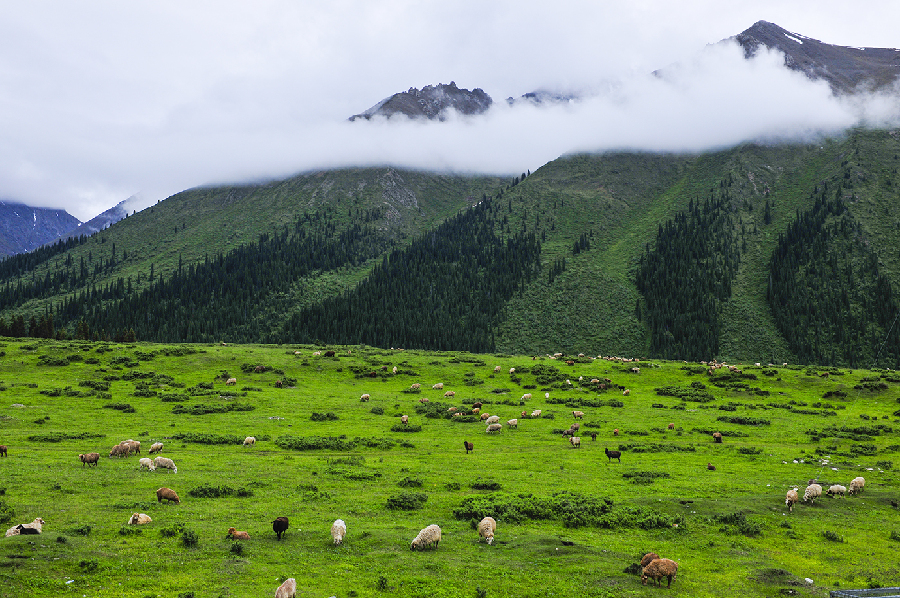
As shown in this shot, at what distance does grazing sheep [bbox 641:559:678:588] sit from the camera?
1733 cm

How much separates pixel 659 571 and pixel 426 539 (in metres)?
8.65

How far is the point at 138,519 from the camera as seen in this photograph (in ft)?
67.8

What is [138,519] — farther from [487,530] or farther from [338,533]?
[487,530]

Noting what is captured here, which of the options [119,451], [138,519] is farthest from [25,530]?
[119,451]

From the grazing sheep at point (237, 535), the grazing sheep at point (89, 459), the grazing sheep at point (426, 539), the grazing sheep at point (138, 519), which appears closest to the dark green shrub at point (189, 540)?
the grazing sheep at point (237, 535)

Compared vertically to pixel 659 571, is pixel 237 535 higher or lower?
higher

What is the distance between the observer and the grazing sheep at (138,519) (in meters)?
20.5

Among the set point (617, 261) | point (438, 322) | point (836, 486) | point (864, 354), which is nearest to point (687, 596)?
point (836, 486)

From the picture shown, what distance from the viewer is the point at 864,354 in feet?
432

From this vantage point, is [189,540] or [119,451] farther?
[119,451]

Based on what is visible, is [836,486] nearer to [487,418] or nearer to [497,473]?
[497,473]

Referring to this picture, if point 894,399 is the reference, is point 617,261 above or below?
above

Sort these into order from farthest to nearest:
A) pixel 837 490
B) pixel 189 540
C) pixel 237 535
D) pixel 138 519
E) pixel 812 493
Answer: pixel 837 490 < pixel 812 493 < pixel 138 519 < pixel 237 535 < pixel 189 540

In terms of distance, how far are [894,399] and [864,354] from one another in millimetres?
83633
